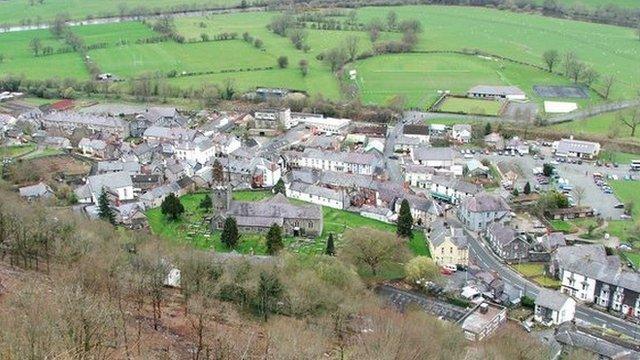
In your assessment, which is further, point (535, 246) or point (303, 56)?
point (303, 56)

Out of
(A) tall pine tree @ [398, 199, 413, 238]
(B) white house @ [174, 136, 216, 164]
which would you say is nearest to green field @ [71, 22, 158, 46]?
(B) white house @ [174, 136, 216, 164]

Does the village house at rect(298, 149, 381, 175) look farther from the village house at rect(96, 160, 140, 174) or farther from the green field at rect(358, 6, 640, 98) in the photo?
the green field at rect(358, 6, 640, 98)

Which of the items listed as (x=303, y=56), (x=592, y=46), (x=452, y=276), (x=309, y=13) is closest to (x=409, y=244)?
(x=452, y=276)

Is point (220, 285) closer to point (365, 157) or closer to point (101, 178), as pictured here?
point (101, 178)

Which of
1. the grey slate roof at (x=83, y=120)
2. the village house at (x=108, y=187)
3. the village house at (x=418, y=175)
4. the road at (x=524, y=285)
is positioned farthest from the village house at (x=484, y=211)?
the grey slate roof at (x=83, y=120)

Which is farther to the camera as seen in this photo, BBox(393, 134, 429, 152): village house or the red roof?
the red roof
